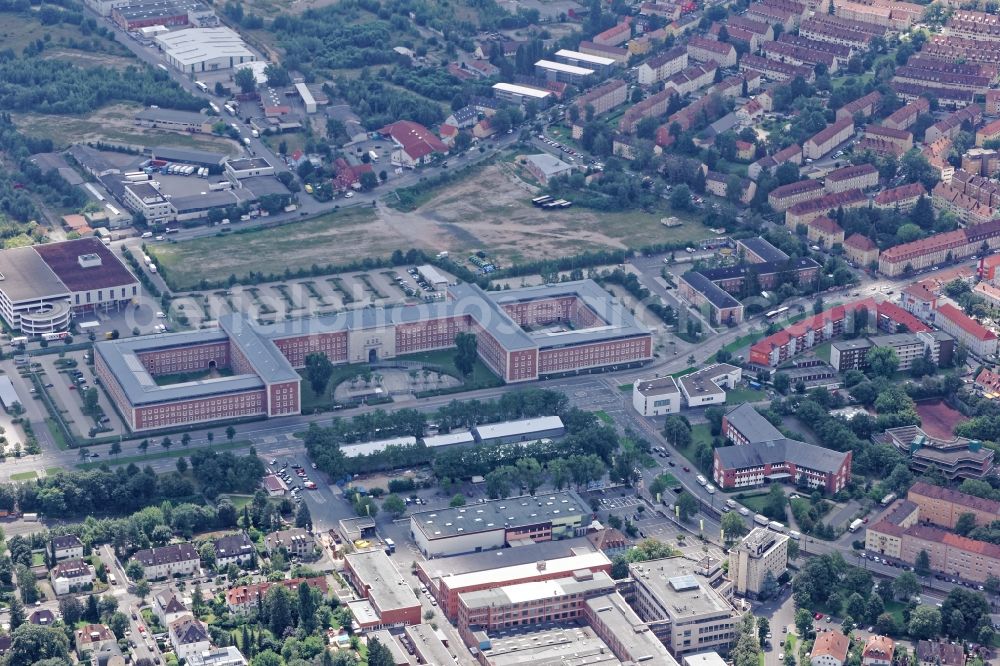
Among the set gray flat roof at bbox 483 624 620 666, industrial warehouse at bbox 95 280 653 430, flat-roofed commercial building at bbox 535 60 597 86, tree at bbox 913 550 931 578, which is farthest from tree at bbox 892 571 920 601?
flat-roofed commercial building at bbox 535 60 597 86

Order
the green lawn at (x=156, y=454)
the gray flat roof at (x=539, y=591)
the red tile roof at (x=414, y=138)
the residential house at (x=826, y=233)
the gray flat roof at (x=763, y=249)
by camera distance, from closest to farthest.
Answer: the gray flat roof at (x=539, y=591), the green lawn at (x=156, y=454), the gray flat roof at (x=763, y=249), the residential house at (x=826, y=233), the red tile roof at (x=414, y=138)

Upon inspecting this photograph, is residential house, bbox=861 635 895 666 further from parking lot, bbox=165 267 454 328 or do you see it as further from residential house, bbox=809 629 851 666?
parking lot, bbox=165 267 454 328

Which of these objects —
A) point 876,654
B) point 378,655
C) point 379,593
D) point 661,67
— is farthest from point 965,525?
point 661,67

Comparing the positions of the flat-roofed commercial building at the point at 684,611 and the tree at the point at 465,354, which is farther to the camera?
the tree at the point at 465,354

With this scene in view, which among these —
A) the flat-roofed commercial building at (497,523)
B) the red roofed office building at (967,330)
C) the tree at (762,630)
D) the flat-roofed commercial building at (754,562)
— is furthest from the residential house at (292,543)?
the red roofed office building at (967,330)

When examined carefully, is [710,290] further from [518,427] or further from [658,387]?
[518,427]

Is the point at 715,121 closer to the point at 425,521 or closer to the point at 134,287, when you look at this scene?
the point at 134,287

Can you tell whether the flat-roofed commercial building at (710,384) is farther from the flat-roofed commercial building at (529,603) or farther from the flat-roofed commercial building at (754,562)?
the flat-roofed commercial building at (529,603)
